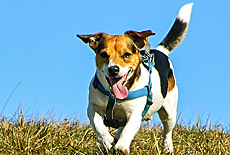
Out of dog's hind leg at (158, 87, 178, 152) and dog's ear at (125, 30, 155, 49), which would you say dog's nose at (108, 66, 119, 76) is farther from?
dog's hind leg at (158, 87, 178, 152)

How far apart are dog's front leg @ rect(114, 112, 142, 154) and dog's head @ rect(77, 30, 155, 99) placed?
310 millimetres

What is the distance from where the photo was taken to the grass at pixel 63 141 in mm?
5090

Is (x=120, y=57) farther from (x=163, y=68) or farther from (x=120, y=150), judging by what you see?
(x=163, y=68)

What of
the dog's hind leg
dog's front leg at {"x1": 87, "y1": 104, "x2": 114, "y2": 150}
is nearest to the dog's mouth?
dog's front leg at {"x1": 87, "y1": 104, "x2": 114, "y2": 150}

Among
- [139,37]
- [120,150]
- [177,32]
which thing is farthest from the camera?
[177,32]

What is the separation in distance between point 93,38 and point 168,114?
1.97 meters

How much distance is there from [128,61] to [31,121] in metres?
1.99

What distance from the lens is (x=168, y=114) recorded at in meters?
6.55

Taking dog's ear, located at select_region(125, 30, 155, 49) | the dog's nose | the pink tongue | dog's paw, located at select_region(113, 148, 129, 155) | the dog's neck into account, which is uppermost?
dog's ear, located at select_region(125, 30, 155, 49)

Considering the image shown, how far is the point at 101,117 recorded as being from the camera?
5.20 metres

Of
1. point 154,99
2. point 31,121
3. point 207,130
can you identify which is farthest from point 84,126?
point 207,130

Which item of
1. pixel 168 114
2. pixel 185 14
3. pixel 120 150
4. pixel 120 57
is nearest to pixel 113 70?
pixel 120 57

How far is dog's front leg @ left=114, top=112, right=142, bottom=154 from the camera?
4.73 metres

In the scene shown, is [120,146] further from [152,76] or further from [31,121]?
[31,121]
